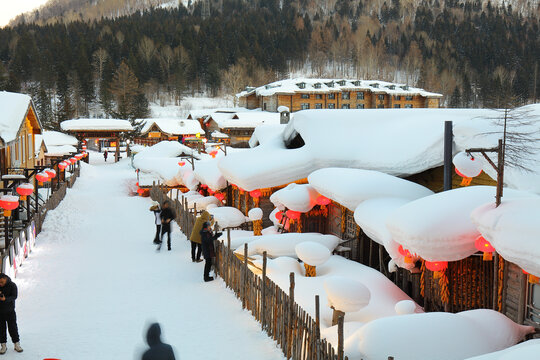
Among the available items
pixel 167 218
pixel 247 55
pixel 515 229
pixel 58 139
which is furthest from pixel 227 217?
pixel 247 55

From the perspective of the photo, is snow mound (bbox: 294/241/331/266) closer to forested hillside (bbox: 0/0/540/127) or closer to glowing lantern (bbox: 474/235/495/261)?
glowing lantern (bbox: 474/235/495/261)

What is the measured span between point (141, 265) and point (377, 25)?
407ft

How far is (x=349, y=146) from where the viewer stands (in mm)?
14969

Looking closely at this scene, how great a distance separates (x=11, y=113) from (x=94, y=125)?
26.2m

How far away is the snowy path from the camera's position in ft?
27.6

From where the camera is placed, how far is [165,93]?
9438cm

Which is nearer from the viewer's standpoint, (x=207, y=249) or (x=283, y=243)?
(x=207, y=249)

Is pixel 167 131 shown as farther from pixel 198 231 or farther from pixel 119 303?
pixel 119 303

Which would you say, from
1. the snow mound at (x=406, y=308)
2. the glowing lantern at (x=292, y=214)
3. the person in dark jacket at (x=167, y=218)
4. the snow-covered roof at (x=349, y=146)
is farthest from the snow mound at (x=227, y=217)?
the snow mound at (x=406, y=308)

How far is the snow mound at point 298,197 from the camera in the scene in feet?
45.7

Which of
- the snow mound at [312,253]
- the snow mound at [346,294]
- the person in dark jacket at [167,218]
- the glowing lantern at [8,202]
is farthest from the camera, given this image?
the person in dark jacket at [167,218]

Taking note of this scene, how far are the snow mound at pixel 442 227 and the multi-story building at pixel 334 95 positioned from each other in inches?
2070

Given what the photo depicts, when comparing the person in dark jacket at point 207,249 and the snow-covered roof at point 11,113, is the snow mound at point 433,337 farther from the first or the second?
the snow-covered roof at point 11,113

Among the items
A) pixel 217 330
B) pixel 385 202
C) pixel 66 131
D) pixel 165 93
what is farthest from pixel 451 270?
pixel 165 93
